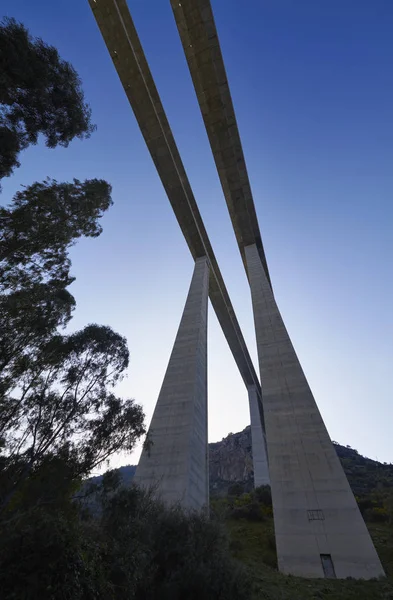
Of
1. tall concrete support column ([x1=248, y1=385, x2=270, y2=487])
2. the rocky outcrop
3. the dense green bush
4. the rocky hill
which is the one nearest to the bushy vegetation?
the dense green bush

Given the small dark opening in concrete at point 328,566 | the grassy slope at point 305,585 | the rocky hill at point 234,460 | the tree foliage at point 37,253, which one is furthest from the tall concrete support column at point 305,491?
the rocky hill at point 234,460

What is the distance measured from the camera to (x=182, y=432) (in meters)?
11.2

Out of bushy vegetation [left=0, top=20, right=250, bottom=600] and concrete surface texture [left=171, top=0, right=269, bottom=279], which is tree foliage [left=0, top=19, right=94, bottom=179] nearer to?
bushy vegetation [left=0, top=20, right=250, bottom=600]

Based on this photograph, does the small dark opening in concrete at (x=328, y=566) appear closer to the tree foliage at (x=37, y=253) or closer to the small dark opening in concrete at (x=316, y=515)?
the small dark opening in concrete at (x=316, y=515)

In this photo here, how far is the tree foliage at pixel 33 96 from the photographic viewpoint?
6098mm

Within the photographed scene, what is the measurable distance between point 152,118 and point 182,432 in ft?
58.8

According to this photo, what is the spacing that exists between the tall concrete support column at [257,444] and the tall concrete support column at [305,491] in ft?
52.4

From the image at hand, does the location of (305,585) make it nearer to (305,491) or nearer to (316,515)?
(316,515)

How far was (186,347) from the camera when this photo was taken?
1513 cm

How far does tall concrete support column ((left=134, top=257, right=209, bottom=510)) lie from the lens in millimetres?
9898

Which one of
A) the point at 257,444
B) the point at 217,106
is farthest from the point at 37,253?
the point at 257,444

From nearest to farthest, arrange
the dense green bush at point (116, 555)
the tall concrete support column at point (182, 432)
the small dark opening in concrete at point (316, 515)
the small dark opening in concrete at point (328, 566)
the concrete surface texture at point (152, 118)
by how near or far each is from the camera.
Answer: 1. the dense green bush at point (116, 555)
2. the small dark opening in concrete at point (328, 566)
3. the small dark opening in concrete at point (316, 515)
4. the tall concrete support column at point (182, 432)
5. the concrete surface texture at point (152, 118)

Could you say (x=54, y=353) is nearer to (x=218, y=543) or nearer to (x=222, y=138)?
(x=218, y=543)

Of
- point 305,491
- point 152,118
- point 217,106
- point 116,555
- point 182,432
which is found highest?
point 217,106
